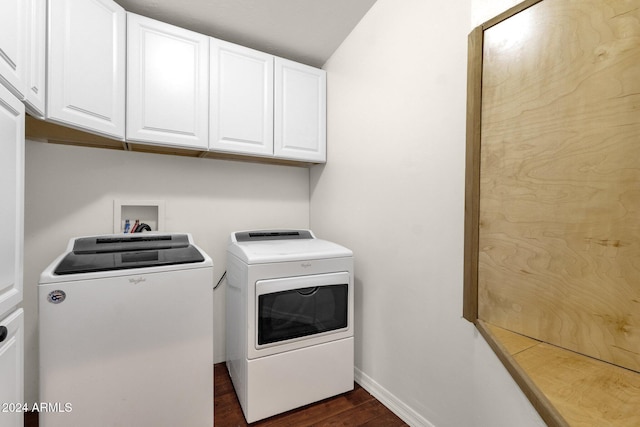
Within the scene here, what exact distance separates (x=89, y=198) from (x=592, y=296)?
2.43 meters

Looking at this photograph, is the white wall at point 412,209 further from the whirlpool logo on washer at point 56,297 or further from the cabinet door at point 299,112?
the whirlpool logo on washer at point 56,297

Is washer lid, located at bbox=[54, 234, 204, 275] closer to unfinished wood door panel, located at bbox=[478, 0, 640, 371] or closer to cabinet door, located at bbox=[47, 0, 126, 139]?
cabinet door, located at bbox=[47, 0, 126, 139]

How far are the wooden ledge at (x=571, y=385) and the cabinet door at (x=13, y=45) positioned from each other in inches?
65.2

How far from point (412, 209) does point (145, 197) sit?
5.72 ft

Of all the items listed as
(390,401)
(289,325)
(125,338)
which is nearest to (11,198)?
(125,338)

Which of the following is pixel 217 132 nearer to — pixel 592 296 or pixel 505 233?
pixel 505 233

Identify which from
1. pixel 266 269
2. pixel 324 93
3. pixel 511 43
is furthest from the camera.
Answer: pixel 324 93

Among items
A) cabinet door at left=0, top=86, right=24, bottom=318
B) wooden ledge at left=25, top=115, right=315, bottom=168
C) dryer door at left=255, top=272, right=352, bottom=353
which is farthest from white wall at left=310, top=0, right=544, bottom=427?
cabinet door at left=0, top=86, right=24, bottom=318

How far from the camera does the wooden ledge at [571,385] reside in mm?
536

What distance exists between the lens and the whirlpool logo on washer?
1.10m

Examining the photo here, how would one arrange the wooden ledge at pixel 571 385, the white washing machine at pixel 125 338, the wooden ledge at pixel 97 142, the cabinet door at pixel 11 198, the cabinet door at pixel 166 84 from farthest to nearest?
the cabinet door at pixel 166 84 < the wooden ledge at pixel 97 142 < the white washing machine at pixel 125 338 < the cabinet door at pixel 11 198 < the wooden ledge at pixel 571 385

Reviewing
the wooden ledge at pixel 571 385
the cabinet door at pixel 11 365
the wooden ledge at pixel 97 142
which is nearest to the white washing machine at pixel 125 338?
the cabinet door at pixel 11 365

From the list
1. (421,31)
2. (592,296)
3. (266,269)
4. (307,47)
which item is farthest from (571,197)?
(307,47)

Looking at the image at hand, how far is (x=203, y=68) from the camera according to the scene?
1.74 meters
